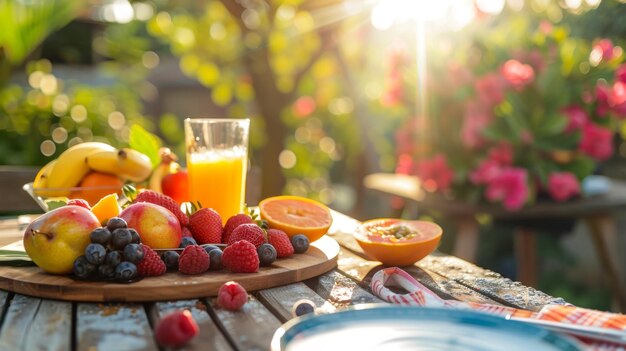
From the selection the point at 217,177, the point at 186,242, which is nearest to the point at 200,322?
the point at 186,242

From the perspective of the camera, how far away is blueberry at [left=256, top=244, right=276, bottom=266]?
4.20 ft

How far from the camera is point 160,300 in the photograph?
3.76ft

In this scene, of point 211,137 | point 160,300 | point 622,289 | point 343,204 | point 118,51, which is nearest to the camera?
point 160,300

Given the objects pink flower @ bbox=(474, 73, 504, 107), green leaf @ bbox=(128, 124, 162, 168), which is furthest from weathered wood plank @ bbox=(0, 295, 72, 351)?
pink flower @ bbox=(474, 73, 504, 107)

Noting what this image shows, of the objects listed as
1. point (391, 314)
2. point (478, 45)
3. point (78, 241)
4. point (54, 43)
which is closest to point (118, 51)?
point (54, 43)

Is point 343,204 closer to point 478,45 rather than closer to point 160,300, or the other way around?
point 478,45

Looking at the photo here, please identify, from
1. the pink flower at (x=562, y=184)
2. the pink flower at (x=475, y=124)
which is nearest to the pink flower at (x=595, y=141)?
the pink flower at (x=562, y=184)

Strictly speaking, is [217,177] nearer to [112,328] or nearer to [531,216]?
[112,328]

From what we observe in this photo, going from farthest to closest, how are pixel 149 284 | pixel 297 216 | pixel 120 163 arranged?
pixel 120 163
pixel 297 216
pixel 149 284

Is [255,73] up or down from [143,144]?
up

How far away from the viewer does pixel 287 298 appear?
118cm

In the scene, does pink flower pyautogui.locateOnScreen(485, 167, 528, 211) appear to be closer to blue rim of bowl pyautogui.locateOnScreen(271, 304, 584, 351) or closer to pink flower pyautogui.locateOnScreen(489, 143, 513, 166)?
pink flower pyautogui.locateOnScreen(489, 143, 513, 166)

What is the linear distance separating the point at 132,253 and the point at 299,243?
361 millimetres

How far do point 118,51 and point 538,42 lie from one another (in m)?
3.08
